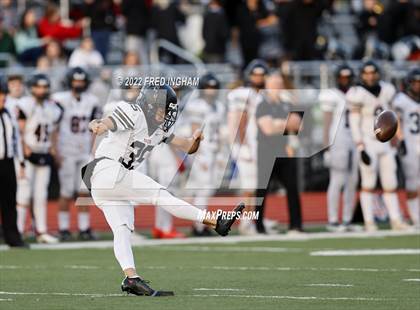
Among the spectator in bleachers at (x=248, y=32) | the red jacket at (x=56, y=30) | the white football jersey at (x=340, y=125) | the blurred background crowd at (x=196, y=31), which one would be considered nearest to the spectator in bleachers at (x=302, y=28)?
the blurred background crowd at (x=196, y=31)

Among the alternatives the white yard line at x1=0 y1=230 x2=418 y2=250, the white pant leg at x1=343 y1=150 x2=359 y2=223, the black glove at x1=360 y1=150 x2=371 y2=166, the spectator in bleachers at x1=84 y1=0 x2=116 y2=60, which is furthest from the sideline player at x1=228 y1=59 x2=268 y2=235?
the spectator in bleachers at x1=84 y1=0 x2=116 y2=60

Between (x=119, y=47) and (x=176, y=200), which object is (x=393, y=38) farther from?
(x=176, y=200)

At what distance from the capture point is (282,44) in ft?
63.9

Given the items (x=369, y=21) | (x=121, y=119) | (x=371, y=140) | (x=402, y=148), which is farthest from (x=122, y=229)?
(x=369, y=21)

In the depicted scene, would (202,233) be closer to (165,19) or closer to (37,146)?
(37,146)

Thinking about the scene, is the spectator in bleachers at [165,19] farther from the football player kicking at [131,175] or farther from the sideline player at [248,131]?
the football player kicking at [131,175]

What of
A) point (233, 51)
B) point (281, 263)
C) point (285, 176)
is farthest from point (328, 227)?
point (233, 51)

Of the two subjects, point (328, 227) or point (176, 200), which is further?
point (328, 227)

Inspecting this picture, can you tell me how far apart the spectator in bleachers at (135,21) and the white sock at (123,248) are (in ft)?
34.9

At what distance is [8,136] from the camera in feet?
41.2

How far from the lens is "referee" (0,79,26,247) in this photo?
12.6 m

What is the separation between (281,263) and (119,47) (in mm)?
9993

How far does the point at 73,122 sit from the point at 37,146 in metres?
0.68

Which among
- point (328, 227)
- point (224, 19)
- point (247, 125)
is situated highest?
point (224, 19)
